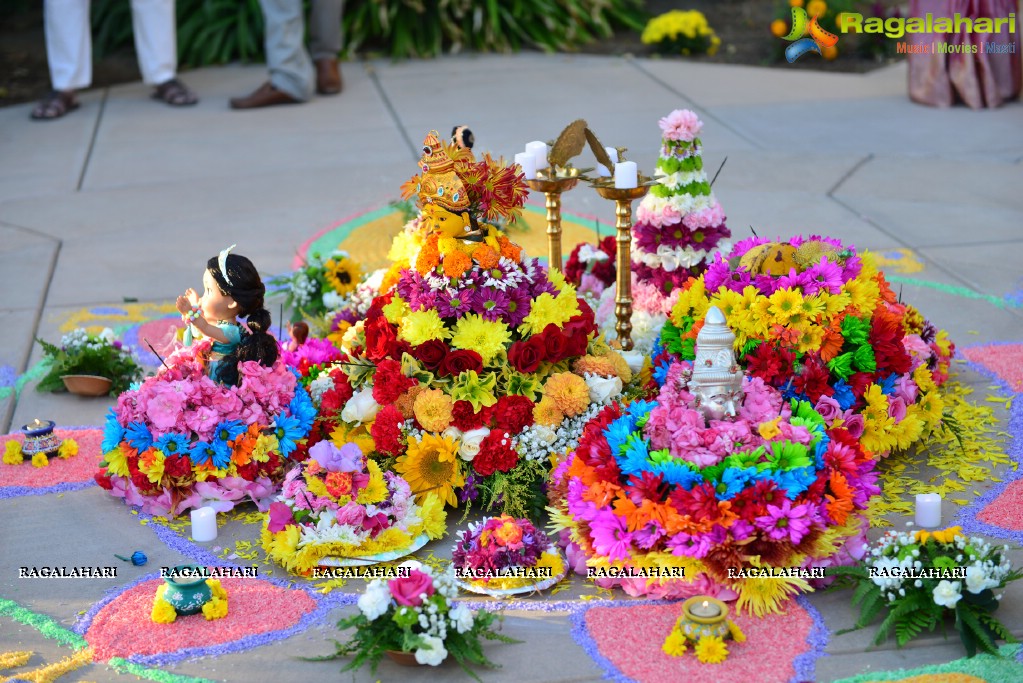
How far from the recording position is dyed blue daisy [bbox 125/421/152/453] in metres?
4.71

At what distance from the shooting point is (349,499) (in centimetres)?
441

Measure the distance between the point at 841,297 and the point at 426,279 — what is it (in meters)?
1.63

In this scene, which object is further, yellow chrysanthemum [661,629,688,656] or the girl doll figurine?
the girl doll figurine

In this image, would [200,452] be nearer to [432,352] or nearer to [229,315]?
[229,315]

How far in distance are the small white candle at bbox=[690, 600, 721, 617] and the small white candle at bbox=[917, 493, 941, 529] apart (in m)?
1.12

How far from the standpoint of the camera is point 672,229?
18.4 ft

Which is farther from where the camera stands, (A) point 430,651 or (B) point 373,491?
(B) point 373,491

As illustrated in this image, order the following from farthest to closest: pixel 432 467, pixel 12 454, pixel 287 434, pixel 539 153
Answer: pixel 539 153 < pixel 12 454 < pixel 287 434 < pixel 432 467

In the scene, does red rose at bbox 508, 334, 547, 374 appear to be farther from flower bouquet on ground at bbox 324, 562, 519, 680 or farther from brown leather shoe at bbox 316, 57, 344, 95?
brown leather shoe at bbox 316, 57, 344, 95

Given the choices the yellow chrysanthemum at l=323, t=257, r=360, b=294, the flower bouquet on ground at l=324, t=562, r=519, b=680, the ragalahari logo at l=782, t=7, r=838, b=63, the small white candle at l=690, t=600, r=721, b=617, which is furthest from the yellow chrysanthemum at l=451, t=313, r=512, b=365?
the ragalahari logo at l=782, t=7, r=838, b=63

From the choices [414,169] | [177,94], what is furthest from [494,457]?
[177,94]

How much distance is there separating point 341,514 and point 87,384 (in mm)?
1986

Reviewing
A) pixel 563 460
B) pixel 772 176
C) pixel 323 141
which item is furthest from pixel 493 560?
pixel 323 141

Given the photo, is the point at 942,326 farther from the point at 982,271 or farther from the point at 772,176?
the point at 772,176
